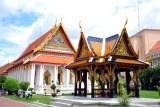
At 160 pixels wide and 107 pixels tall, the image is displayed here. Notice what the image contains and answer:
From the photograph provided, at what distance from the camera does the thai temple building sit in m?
27.6

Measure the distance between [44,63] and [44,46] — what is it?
387 cm

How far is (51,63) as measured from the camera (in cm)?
2767

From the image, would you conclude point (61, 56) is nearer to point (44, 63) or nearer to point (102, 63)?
point (44, 63)

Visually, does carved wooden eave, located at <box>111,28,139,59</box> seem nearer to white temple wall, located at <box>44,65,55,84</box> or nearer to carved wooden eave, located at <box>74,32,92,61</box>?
carved wooden eave, located at <box>74,32,92,61</box>

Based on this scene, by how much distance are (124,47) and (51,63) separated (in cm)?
1840

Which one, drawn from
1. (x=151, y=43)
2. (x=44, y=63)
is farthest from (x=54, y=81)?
(x=151, y=43)

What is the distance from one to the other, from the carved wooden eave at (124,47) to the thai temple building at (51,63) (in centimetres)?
1627

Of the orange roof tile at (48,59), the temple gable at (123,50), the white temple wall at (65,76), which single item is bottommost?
the white temple wall at (65,76)

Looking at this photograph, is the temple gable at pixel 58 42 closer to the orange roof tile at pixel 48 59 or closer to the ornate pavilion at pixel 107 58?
the orange roof tile at pixel 48 59

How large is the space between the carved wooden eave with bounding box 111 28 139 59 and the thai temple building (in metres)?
16.3

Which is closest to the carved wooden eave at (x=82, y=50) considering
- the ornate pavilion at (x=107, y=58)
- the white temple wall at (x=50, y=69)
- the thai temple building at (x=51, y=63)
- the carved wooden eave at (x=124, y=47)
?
the ornate pavilion at (x=107, y=58)

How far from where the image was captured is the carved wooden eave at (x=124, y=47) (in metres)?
10.3

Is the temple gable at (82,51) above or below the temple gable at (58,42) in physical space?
below

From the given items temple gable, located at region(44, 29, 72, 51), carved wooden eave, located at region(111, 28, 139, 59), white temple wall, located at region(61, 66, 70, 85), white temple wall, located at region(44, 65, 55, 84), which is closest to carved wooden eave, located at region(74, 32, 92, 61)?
carved wooden eave, located at region(111, 28, 139, 59)
